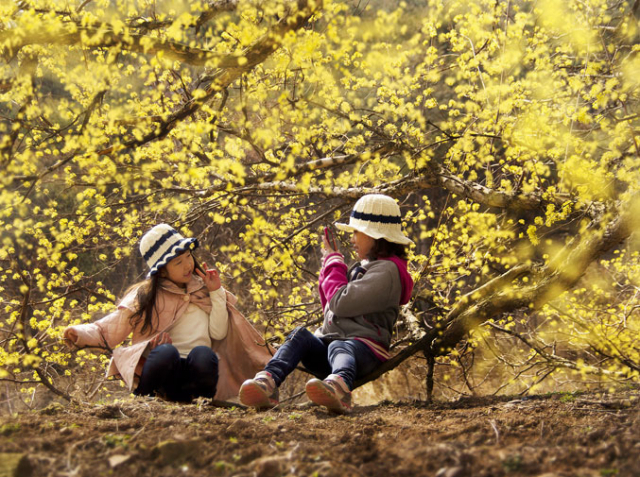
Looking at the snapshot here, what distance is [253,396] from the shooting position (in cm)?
277

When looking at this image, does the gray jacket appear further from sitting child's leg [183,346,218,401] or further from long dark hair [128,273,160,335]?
long dark hair [128,273,160,335]

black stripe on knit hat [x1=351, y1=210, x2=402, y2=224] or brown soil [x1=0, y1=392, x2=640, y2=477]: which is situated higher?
black stripe on knit hat [x1=351, y1=210, x2=402, y2=224]

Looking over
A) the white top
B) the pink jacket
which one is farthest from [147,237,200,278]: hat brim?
the white top

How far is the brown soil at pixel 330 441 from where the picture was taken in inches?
67.9

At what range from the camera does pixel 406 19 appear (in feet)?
36.8

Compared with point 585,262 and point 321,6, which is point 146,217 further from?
point 585,262

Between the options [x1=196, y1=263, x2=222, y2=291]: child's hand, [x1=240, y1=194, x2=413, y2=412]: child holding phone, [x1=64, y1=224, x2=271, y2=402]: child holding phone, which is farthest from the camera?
[x1=196, y1=263, x2=222, y2=291]: child's hand

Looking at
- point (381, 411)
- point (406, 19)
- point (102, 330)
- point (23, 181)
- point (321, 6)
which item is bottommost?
point (381, 411)

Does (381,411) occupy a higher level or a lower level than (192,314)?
lower

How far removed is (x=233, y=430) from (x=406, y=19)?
35.3 feet

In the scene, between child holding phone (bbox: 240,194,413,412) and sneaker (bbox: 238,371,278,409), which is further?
child holding phone (bbox: 240,194,413,412)

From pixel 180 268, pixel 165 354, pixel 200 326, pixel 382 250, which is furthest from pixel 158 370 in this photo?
pixel 382 250

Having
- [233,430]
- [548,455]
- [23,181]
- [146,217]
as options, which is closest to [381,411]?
[233,430]

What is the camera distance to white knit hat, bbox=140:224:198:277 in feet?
11.0
